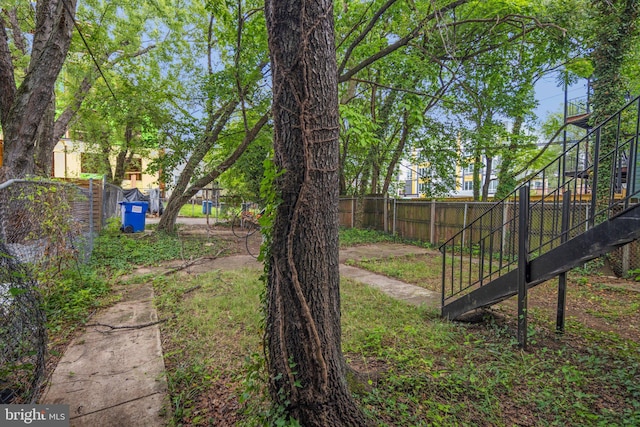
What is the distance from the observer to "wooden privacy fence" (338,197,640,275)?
255 inches

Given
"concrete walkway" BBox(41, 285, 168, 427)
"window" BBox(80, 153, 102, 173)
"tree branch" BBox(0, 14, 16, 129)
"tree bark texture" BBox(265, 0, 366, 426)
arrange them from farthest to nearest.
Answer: "window" BBox(80, 153, 102, 173)
"tree branch" BBox(0, 14, 16, 129)
"concrete walkway" BBox(41, 285, 168, 427)
"tree bark texture" BBox(265, 0, 366, 426)

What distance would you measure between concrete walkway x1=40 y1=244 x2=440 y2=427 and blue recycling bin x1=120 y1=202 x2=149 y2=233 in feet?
21.3

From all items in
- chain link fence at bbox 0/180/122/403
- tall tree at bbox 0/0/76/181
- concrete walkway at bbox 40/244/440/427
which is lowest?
concrete walkway at bbox 40/244/440/427

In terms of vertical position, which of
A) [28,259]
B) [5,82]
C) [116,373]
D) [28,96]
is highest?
[5,82]

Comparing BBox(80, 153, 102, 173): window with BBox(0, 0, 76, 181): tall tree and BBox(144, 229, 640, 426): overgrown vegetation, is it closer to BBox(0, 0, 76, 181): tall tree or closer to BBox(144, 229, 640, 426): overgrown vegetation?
BBox(0, 0, 76, 181): tall tree

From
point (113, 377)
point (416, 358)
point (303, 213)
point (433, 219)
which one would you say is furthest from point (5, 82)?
point (433, 219)

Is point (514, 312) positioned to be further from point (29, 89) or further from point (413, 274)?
point (29, 89)

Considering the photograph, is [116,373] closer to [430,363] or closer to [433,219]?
[430,363]

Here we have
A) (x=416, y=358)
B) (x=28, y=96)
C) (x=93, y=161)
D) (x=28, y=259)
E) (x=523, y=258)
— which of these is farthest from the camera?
(x=93, y=161)

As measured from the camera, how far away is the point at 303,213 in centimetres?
159

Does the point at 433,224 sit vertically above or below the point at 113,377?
above

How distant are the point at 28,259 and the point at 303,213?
136 inches

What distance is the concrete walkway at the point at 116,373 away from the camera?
1.93 m

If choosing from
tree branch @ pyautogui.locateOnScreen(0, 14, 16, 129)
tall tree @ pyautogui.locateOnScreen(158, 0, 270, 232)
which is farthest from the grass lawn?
tall tree @ pyautogui.locateOnScreen(158, 0, 270, 232)
